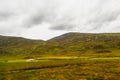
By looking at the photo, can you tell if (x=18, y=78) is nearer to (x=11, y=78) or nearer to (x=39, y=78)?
(x=11, y=78)

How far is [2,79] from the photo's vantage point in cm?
5359

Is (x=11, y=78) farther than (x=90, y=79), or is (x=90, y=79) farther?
(x=11, y=78)

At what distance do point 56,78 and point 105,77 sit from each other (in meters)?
12.0

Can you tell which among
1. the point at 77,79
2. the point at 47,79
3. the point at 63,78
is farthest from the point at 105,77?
the point at 47,79

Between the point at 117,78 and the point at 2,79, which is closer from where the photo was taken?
the point at 117,78

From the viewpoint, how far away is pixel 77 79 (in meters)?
50.1

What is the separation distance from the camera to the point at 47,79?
167ft

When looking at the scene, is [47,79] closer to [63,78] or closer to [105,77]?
[63,78]

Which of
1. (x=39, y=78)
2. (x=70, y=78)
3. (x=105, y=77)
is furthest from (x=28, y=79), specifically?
(x=105, y=77)

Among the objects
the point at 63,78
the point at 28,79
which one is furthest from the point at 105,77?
the point at 28,79

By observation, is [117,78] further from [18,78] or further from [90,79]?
[18,78]

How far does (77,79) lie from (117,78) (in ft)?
30.7

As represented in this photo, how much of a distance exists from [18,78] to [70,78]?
1377 centimetres

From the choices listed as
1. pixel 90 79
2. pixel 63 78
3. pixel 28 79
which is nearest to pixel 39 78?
pixel 28 79
